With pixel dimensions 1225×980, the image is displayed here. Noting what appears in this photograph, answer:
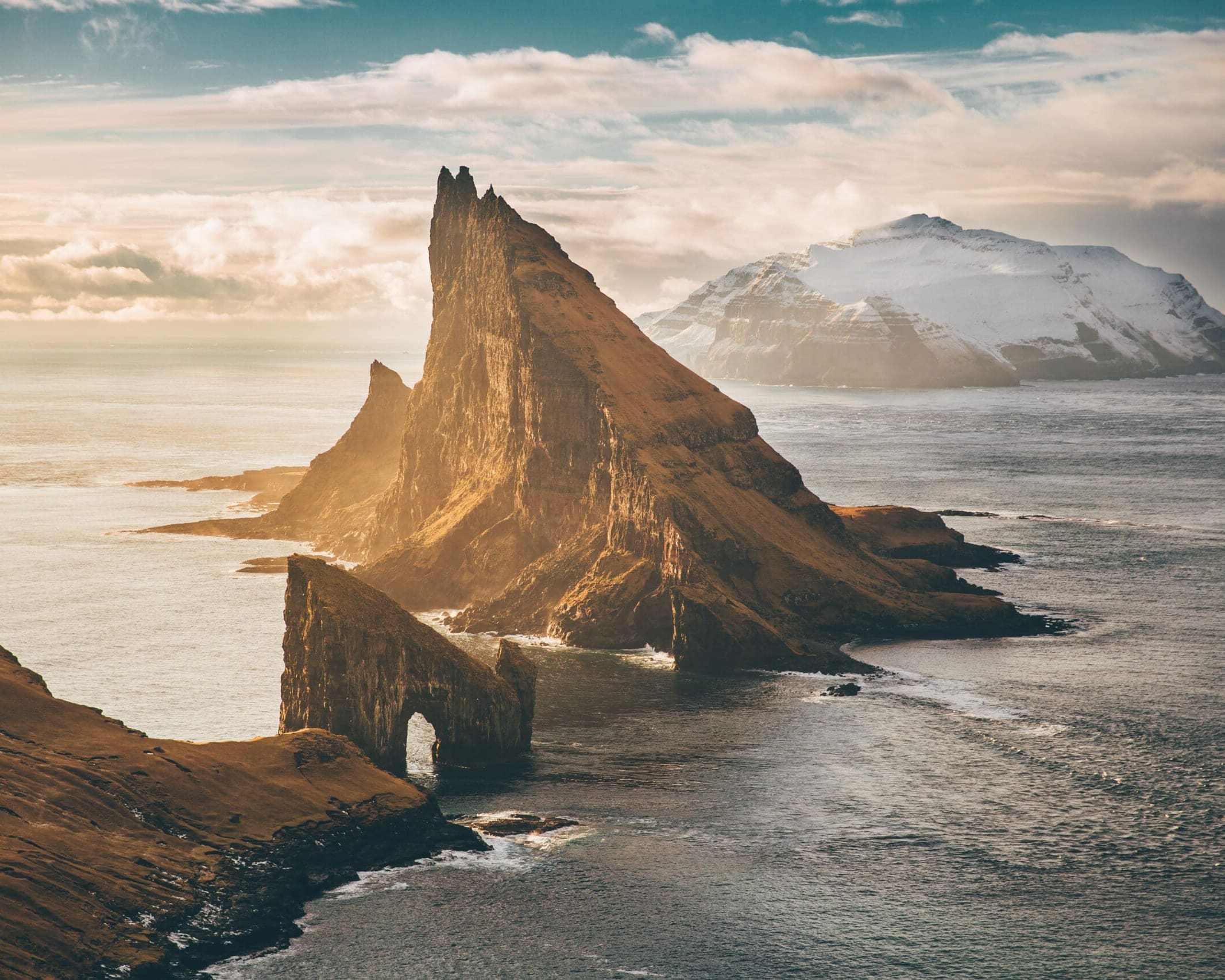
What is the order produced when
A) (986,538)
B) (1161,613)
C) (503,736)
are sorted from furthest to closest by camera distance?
(986,538)
(1161,613)
(503,736)

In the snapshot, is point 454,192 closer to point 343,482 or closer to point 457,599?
point 343,482

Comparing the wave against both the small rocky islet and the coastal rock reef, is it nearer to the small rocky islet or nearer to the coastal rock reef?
the small rocky islet

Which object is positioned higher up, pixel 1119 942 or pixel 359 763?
pixel 359 763

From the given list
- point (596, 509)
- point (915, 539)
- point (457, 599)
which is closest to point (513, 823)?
point (596, 509)

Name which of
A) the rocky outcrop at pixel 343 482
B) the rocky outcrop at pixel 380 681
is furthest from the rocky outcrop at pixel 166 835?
the rocky outcrop at pixel 343 482

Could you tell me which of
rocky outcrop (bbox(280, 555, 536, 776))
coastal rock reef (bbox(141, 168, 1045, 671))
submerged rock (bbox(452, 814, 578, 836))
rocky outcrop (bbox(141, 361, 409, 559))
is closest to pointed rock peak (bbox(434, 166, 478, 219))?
coastal rock reef (bbox(141, 168, 1045, 671))

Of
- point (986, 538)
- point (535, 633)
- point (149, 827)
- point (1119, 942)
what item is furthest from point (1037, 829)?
point (986, 538)

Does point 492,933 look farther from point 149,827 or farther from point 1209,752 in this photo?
point 1209,752

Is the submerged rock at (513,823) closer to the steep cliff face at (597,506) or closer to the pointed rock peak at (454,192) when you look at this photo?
the steep cliff face at (597,506)
